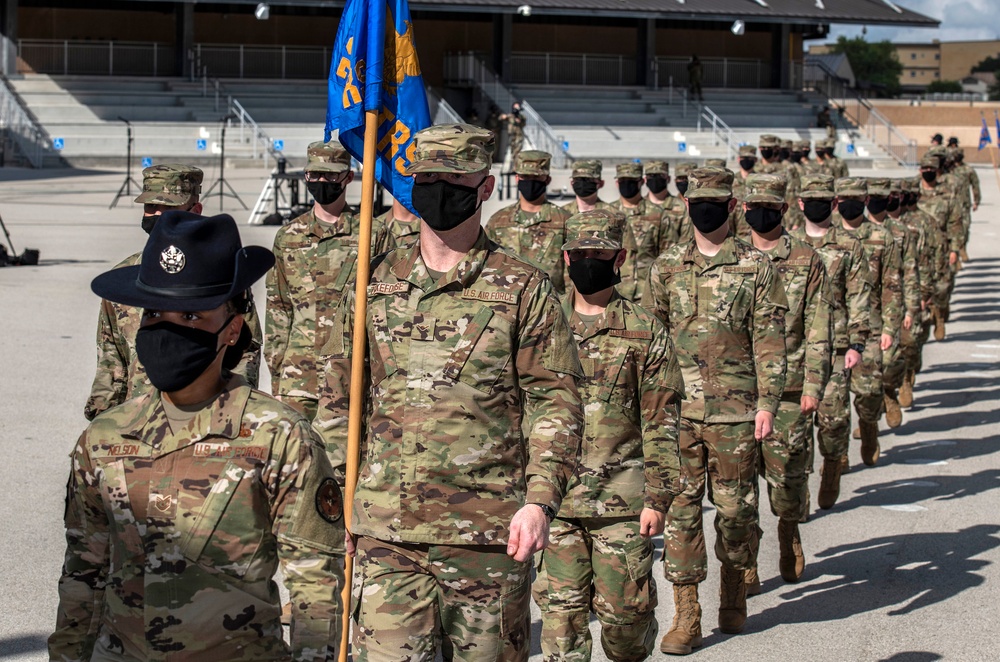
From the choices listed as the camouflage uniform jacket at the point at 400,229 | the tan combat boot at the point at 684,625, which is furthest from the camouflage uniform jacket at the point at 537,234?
the tan combat boot at the point at 684,625

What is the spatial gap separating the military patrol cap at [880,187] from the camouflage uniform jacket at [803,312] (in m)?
4.48

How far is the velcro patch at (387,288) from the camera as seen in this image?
16.6 ft

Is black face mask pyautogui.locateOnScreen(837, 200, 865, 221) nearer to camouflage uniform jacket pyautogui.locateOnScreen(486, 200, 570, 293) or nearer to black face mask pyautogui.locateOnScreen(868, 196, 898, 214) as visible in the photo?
black face mask pyautogui.locateOnScreen(868, 196, 898, 214)

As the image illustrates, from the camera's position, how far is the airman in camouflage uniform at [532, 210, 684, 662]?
255 inches

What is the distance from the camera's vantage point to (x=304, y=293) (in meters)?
8.55

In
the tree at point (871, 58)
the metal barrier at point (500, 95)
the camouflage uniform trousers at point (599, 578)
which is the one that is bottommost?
the camouflage uniform trousers at point (599, 578)

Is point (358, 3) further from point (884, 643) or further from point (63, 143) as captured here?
point (63, 143)

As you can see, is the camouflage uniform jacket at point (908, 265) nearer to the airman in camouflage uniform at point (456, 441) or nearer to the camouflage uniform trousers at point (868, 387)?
the camouflage uniform trousers at point (868, 387)

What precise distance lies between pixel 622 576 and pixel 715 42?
188ft

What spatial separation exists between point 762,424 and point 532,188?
3.98 metres

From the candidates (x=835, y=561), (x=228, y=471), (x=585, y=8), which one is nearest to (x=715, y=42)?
(x=585, y=8)

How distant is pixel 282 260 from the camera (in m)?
8.64

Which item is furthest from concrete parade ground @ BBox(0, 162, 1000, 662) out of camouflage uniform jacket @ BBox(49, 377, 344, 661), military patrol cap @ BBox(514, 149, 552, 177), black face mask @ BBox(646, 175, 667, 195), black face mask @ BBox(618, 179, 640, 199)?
camouflage uniform jacket @ BBox(49, 377, 344, 661)

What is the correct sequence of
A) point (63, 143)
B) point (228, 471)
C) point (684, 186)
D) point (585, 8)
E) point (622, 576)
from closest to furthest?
1. point (228, 471)
2. point (622, 576)
3. point (684, 186)
4. point (63, 143)
5. point (585, 8)
